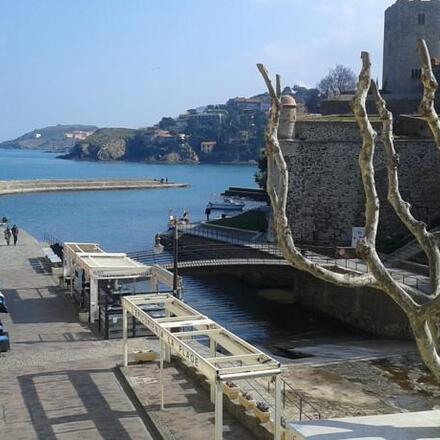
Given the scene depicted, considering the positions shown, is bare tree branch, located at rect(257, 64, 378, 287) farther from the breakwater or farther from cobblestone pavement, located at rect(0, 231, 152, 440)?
the breakwater

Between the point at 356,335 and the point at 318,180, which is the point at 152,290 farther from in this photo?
the point at 318,180

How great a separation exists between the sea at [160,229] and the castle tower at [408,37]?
19.8 metres

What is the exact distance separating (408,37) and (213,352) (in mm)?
38809

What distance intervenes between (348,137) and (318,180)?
8.36 feet

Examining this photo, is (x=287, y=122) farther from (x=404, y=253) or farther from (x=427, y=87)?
(x=427, y=87)

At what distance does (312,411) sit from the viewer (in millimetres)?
16625

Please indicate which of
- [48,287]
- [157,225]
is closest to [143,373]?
[48,287]

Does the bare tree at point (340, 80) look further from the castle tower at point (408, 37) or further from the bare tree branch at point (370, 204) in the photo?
the bare tree branch at point (370, 204)

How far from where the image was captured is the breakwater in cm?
10867

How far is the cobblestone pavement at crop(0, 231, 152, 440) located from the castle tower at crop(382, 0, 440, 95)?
107 feet

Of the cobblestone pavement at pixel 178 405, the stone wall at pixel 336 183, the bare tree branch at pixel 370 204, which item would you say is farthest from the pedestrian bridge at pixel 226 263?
the bare tree branch at pixel 370 204

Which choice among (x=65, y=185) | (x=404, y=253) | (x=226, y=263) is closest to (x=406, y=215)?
(x=226, y=263)

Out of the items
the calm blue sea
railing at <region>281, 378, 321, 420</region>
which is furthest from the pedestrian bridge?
the calm blue sea

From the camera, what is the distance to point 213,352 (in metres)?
16.4
